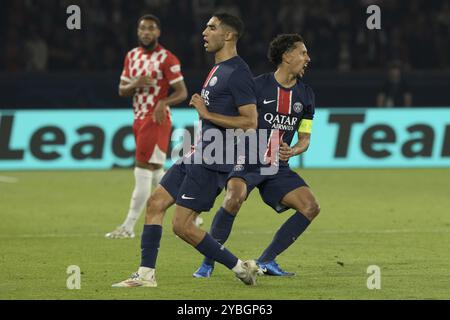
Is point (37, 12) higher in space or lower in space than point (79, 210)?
higher

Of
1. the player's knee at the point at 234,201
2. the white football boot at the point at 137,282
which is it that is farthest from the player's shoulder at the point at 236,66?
the white football boot at the point at 137,282

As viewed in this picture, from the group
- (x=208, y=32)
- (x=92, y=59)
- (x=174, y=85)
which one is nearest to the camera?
(x=208, y=32)

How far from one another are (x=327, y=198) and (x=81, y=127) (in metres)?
5.38

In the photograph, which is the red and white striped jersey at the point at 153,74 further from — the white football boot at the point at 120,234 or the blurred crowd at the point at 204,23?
the blurred crowd at the point at 204,23

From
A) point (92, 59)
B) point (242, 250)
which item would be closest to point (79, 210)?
point (242, 250)

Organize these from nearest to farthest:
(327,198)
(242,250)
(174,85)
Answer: (242,250) → (174,85) → (327,198)

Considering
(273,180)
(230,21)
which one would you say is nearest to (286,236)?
(273,180)

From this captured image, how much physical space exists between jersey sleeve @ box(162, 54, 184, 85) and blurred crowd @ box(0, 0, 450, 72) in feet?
36.0

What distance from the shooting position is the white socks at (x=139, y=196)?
12.2m

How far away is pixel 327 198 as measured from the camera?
15938mm

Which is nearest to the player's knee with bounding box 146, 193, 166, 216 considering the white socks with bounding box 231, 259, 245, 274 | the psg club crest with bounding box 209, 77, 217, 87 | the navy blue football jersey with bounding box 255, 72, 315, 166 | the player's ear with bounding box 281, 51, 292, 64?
the white socks with bounding box 231, 259, 245, 274

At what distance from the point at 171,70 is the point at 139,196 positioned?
135 cm

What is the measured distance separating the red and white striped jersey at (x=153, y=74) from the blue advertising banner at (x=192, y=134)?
281 inches
